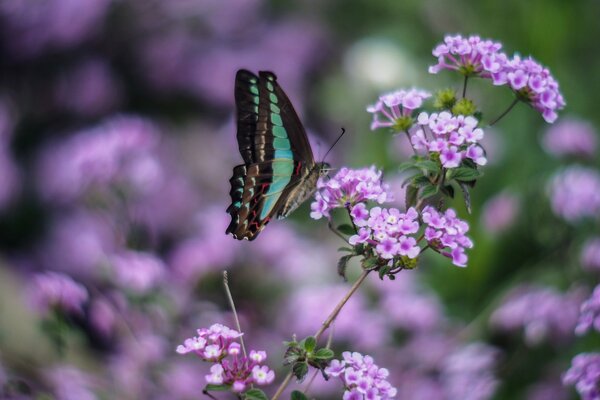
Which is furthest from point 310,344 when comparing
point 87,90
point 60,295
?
point 87,90

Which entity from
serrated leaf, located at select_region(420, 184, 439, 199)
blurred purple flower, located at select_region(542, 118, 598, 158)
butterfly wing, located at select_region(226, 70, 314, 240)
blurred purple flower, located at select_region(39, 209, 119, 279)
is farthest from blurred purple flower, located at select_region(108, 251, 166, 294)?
blurred purple flower, located at select_region(542, 118, 598, 158)

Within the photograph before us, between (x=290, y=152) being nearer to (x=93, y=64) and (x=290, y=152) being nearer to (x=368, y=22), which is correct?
(x=93, y=64)

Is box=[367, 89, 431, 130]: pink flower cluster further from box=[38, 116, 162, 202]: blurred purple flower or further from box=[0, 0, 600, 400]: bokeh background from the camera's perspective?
box=[38, 116, 162, 202]: blurred purple flower

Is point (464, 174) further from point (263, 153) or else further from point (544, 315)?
point (544, 315)

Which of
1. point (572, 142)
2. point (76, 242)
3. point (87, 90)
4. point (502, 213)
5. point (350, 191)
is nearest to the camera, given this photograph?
point (350, 191)

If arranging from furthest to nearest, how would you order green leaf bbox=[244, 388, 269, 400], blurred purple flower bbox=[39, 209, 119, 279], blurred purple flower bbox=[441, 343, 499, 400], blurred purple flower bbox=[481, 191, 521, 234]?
blurred purple flower bbox=[39, 209, 119, 279]
blurred purple flower bbox=[481, 191, 521, 234]
blurred purple flower bbox=[441, 343, 499, 400]
green leaf bbox=[244, 388, 269, 400]
